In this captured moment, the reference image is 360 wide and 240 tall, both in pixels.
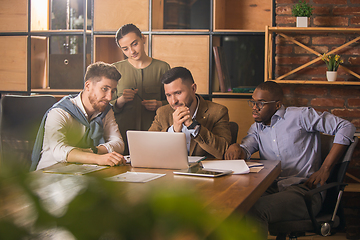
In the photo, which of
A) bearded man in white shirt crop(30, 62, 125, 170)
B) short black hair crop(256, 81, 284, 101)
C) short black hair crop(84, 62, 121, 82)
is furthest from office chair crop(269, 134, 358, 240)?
→ short black hair crop(84, 62, 121, 82)

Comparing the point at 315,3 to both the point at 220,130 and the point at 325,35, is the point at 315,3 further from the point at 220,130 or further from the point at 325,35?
the point at 220,130

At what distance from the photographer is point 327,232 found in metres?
1.65

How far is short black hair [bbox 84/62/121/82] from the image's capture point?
7.95 ft

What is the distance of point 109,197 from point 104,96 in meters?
2.15

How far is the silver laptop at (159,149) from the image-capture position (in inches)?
59.2

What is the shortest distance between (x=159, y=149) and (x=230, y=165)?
0.35 m

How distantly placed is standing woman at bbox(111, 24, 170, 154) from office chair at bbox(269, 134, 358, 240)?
1.35m

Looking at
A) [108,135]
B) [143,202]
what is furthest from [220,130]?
[143,202]

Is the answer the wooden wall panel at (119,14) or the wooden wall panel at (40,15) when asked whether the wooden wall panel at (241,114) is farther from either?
the wooden wall panel at (40,15)

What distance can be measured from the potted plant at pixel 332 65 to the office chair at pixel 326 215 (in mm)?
697

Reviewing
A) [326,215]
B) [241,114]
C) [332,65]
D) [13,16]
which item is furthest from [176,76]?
[13,16]

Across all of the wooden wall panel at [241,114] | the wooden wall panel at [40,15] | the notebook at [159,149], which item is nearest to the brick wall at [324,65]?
the wooden wall panel at [241,114]

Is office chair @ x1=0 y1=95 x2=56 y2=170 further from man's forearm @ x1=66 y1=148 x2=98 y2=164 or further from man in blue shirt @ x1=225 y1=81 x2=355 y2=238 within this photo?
man in blue shirt @ x1=225 y1=81 x2=355 y2=238

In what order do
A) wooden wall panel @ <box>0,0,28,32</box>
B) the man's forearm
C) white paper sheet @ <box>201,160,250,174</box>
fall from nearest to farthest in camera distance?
white paper sheet @ <box>201,160,250,174</box> → the man's forearm → wooden wall panel @ <box>0,0,28,32</box>
